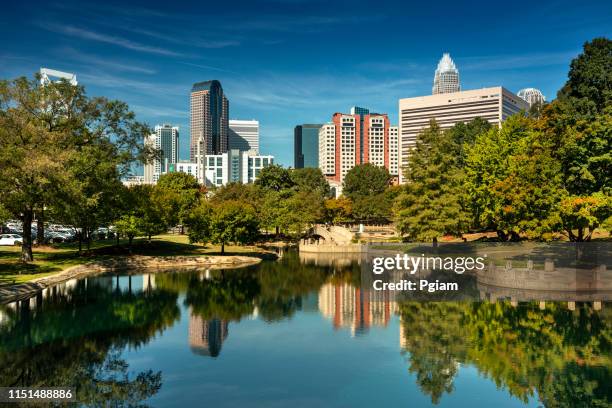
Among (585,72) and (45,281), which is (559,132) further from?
(45,281)

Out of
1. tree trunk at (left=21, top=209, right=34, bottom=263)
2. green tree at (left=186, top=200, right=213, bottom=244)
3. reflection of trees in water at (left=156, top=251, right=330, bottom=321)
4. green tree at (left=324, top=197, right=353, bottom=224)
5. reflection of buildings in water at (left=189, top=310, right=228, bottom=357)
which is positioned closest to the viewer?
reflection of buildings in water at (left=189, top=310, right=228, bottom=357)

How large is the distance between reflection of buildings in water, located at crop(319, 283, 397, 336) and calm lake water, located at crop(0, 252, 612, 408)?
17cm

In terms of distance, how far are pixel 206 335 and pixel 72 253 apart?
40.5 meters

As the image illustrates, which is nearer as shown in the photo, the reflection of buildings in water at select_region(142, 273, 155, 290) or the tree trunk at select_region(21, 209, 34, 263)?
the reflection of buildings in water at select_region(142, 273, 155, 290)

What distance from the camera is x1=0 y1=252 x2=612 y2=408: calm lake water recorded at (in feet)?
82.6

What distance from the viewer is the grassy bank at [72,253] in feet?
175

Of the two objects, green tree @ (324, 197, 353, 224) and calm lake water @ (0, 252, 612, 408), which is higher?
green tree @ (324, 197, 353, 224)

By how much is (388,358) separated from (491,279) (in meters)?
23.6

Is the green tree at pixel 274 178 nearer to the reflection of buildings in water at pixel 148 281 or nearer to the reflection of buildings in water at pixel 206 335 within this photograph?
the reflection of buildings in water at pixel 148 281

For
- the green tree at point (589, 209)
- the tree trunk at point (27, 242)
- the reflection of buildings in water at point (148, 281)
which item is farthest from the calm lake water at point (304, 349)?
the tree trunk at point (27, 242)

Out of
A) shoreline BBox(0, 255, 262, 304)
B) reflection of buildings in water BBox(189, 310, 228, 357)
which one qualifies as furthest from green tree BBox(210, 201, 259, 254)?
reflection of buildings in water BBox(189, 310, 228, 357)

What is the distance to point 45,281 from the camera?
5138 cm

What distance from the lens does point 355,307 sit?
46.5 meters

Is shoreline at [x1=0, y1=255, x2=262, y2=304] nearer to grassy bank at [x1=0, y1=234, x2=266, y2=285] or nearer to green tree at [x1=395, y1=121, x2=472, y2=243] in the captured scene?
grassy bank at [x1=0, y1=234, x2=266, y2=285]
